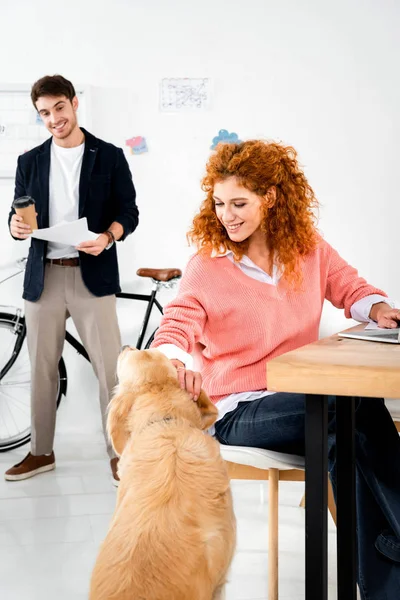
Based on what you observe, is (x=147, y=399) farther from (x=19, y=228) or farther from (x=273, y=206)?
(x=19, y=228)

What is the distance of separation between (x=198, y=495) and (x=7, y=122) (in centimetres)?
290

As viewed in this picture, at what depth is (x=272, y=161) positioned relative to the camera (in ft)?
6.87

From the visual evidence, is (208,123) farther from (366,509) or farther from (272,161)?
(366,509)

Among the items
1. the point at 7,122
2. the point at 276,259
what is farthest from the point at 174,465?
the point at 7,122

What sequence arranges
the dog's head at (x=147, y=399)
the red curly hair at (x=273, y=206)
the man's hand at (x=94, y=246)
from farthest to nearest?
1. the man's hand at (x=94, y=246)
2. the red curly hair at (x=273, y=206)
3. the dog's head at (x=147, y=399)

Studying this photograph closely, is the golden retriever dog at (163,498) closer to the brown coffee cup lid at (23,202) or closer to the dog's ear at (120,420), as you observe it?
the dog's ear at (120,420)

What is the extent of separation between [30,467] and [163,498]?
83.9 inches

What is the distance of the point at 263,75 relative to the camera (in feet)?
12.6

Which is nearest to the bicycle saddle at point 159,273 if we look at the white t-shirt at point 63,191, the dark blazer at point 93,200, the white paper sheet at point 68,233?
the dark blazer at point 93,200

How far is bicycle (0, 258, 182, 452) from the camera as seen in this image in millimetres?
3668

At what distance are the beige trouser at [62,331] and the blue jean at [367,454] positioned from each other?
4.83 ft

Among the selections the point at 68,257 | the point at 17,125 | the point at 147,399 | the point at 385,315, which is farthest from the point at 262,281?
the point at 17,125

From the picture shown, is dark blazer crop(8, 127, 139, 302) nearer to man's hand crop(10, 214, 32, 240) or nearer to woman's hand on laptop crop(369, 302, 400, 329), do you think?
man's hand crop(10, 214, 32, 240)

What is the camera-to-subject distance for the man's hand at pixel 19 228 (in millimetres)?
3020
